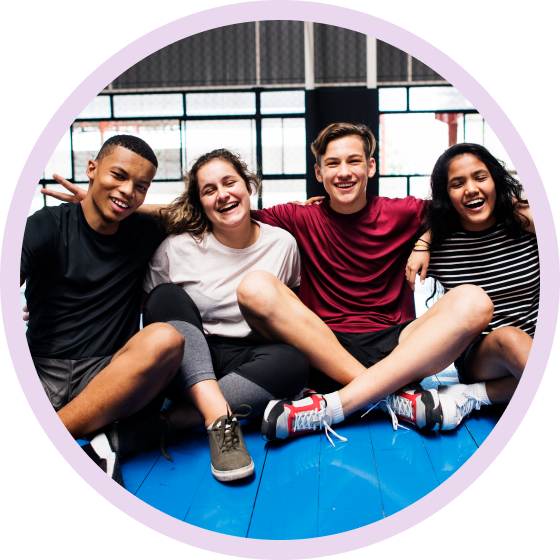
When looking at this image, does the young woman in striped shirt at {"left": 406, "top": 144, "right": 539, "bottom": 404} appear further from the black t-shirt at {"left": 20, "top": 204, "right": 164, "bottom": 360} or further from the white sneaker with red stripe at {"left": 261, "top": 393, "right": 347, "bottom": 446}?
the black t-shirt at {"left": 20, "top": 204, "right": 164, "bottom": 360}

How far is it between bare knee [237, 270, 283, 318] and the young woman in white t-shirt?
10 cm

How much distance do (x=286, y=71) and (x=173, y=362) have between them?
4.77m

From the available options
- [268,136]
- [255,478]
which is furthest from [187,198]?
[268,136]

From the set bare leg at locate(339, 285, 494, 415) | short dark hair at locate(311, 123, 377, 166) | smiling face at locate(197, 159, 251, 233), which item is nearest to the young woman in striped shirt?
bare leg at locate(339, 285, 494, 415)

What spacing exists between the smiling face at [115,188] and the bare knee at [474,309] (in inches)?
31.4

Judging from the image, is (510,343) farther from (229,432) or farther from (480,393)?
(229,432)

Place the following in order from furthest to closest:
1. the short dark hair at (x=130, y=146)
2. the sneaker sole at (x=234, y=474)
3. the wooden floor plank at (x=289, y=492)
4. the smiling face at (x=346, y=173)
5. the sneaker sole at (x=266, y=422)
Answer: the smiling face at (x=346, y=173), the short dark hair at (x=130, y=146), the sneaker sole at (x=266, y=422), the sneaker sole at (x=234, y=474), the wooden floor plank at (x=289, y=492)

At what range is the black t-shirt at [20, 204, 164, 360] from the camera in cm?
118

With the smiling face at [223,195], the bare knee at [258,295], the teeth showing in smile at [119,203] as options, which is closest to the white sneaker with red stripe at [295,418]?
the bare knee at [258,295]

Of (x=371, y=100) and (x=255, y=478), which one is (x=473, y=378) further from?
(x=371, y=100)

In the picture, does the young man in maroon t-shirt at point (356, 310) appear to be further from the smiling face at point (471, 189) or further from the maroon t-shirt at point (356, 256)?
the smiling face at point (471, 189)

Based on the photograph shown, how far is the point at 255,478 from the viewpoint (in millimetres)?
1016

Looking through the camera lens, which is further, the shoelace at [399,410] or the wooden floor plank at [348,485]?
the shoelace at [399,410]

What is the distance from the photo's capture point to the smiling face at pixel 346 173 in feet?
4.42
